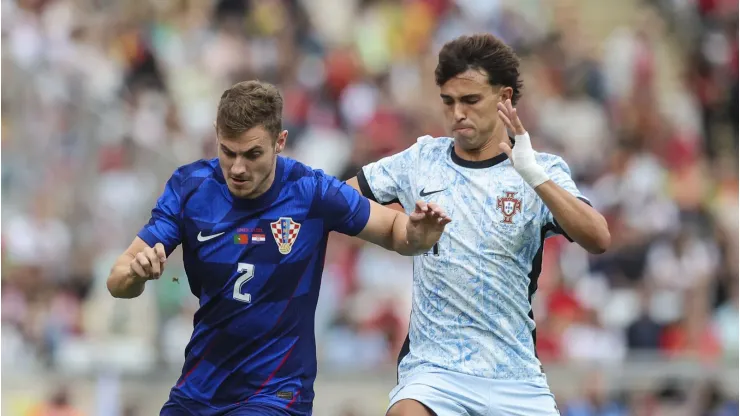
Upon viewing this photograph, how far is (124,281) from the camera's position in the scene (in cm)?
631

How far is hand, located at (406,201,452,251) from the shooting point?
645 cm

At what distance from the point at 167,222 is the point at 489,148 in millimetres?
1747

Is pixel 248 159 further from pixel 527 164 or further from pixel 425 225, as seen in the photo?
pixel 527 164

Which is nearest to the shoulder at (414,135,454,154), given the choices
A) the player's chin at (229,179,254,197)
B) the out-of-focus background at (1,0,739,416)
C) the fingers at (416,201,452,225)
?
the fingers at (416,201,452,225)

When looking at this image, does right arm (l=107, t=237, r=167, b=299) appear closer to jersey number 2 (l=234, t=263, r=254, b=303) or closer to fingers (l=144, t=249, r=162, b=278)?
fingers (l=144, t=249, r=162, b=278)

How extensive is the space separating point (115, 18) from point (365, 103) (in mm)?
3456

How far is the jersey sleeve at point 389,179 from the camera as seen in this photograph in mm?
7391

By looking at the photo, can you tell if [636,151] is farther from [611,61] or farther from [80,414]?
[80,414]

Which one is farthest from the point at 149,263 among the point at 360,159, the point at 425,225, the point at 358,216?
the point at 360,159

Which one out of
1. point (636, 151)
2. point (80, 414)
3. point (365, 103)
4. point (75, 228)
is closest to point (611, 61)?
point (636, 151)

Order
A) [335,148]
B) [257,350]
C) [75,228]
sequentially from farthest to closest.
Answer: [335,148] → [75,228] → [257,350]

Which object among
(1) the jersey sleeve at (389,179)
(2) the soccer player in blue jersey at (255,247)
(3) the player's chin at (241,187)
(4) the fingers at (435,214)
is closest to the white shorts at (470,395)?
(2) the soccer player in blue jersey at (255,247)

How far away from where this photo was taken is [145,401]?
1245cm

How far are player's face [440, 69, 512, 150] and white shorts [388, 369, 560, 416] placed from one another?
1.22 m
